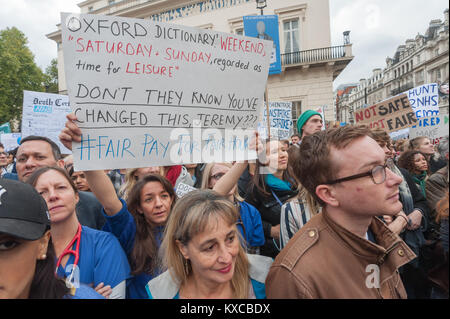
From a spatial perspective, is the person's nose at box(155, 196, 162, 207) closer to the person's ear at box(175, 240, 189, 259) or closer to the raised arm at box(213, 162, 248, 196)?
the raised arm at box(213, 162, 248, 196)

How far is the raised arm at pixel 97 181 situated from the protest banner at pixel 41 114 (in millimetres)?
3287

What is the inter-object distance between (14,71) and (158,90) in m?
25.3

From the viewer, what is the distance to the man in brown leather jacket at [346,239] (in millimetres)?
1360

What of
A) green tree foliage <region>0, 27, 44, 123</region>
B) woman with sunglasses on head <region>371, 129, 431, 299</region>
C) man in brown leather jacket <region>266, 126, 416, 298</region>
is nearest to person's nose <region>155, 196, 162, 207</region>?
man in brown leather jacket <region>266, 126, 416, 298</region>

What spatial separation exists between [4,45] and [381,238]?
26.5 metres

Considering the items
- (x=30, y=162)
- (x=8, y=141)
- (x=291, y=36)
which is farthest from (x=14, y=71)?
(x=30, y=162)

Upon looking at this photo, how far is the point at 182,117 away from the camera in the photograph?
196 centimetres

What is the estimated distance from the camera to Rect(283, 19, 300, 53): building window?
1814 cm

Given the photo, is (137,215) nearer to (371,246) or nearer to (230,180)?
(230,180)

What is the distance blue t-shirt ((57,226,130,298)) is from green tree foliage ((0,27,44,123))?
2347 centimetres

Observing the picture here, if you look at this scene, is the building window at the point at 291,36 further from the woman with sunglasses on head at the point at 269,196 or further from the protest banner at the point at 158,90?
the protest banner at the point at 158,90

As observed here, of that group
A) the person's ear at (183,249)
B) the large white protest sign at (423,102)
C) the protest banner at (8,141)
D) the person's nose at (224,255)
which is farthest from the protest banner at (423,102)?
the protest banner at (8,141)
